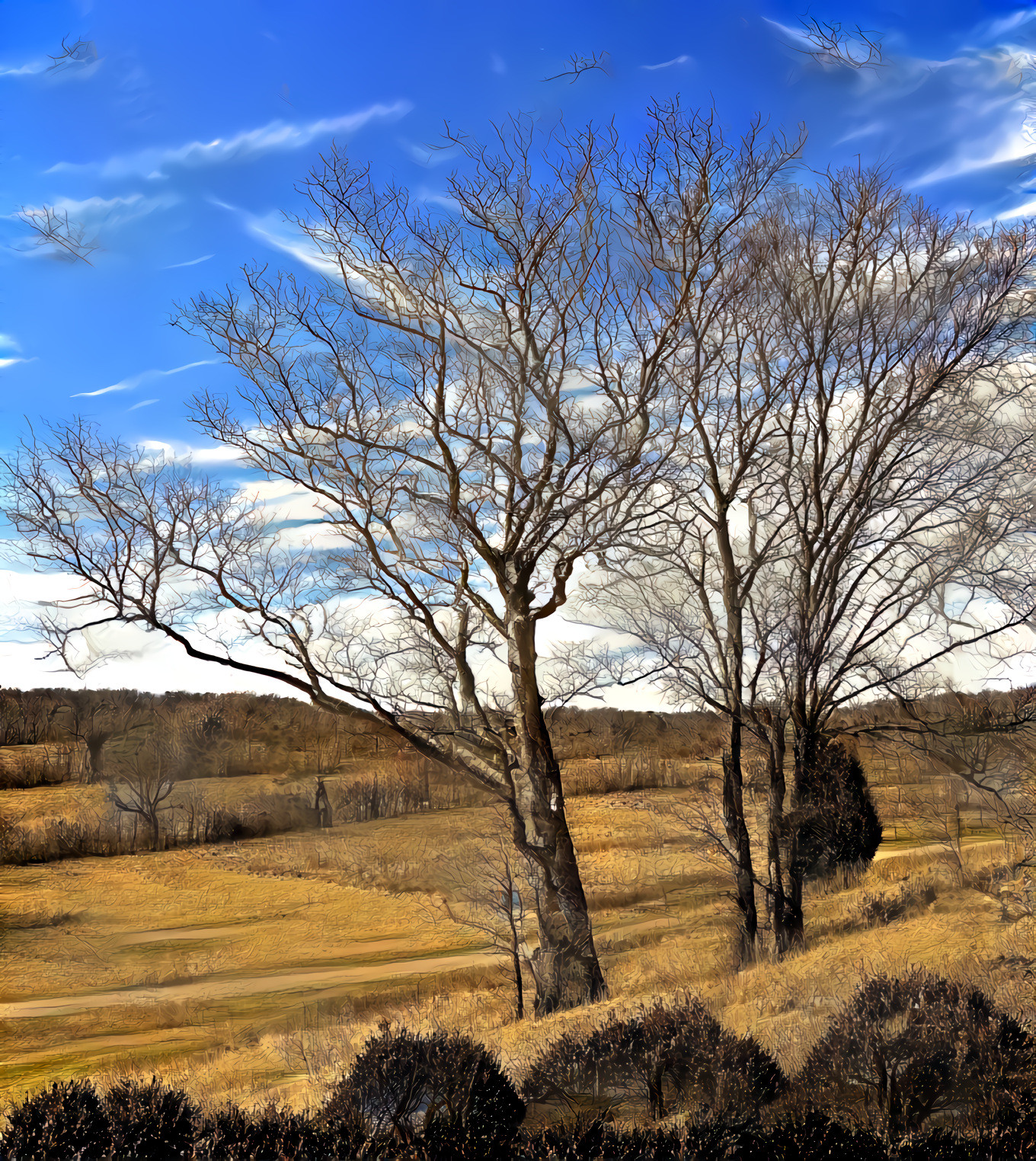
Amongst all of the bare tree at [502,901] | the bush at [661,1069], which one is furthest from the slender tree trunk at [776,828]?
the bush at [661,1069]

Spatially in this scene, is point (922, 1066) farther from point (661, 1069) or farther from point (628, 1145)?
point (628, 1145)

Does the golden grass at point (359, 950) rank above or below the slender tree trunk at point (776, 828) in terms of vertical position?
below

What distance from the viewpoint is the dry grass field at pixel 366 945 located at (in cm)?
795

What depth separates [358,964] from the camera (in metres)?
12.6

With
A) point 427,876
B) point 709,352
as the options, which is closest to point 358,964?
point 427,876

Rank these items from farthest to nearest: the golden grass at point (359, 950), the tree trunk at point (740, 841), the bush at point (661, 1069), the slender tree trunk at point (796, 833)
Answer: the tree trunk at point (740, 841), the slender tree trunk at point (796, 833), the golden grass at point (359, 950), the bush at point (661, 1069)

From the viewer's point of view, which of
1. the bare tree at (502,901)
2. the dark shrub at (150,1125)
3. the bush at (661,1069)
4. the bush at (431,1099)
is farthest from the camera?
the bare tree at (502,901)

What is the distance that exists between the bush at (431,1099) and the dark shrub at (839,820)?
9268 millimetres

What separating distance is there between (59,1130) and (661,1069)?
450cm

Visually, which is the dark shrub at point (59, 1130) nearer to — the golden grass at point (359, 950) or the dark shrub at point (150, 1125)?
the dark shrub at point (150, 1125)

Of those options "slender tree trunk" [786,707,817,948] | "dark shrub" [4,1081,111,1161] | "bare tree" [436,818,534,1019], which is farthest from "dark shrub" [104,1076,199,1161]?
"slender tree trunk" [786,707,817,948]

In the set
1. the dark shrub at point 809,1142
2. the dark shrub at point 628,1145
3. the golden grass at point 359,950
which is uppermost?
the dark shrub at point 628,1145

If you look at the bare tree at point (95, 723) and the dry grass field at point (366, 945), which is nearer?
the dry grass field at point (366, 945)

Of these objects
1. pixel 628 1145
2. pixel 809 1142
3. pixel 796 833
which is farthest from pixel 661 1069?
pixel 796 833
